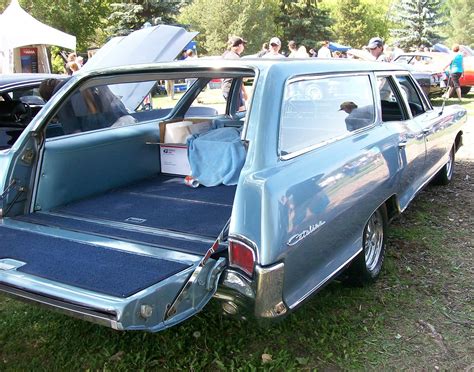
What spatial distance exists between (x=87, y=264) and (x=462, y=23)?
6520 cm

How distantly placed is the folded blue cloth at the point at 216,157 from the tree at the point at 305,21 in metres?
32.9

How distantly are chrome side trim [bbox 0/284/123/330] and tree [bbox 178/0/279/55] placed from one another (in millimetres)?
43421

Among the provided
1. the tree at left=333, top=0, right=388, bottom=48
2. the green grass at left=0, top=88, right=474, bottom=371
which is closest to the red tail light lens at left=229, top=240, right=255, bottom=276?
the green grass at left=0, top=88, right=474, bottom=371

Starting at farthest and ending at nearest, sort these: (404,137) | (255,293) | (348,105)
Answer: (404,137) → (348,105) → (255,293)

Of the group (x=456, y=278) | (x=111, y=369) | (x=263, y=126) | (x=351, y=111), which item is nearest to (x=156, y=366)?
(x=111, y=369)

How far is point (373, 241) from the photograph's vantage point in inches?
143

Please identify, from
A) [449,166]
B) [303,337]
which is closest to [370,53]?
[449,166]

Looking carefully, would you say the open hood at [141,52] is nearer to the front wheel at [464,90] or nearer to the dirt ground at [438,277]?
the dirt ground at [438,277]

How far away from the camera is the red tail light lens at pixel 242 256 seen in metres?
2.29

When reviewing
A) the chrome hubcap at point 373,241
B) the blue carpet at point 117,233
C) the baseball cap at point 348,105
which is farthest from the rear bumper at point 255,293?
the baseball cap at point 348,105

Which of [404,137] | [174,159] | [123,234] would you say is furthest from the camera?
[174,159]

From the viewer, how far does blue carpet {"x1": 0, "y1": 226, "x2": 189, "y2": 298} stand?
2260mm

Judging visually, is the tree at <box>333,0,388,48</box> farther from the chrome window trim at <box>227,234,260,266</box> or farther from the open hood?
the chrome window trim at <box>227,234,260,266</box>

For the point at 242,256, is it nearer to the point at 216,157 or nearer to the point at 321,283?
the point at 321,283
